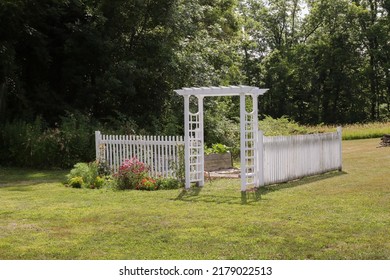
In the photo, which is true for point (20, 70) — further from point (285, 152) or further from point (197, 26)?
point (285, 152)

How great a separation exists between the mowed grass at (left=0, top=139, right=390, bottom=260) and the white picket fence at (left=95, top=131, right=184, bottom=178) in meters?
1.18

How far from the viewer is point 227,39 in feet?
111

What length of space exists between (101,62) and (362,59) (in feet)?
111

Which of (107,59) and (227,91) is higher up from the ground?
(107,59)

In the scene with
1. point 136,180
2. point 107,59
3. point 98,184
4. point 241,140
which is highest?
point 107,59

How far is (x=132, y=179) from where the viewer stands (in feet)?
43.8

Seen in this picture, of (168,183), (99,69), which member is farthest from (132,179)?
(99,69)

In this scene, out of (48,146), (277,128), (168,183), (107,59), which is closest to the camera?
(168,183)

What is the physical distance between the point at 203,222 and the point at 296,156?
6206mm

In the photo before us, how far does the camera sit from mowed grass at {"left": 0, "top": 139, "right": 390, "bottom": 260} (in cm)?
699

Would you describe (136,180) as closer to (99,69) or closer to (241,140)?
(241,140)

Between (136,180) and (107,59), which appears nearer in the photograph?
(136,180)

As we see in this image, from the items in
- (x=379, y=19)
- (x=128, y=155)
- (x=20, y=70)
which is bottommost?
(x=128, y=155)
